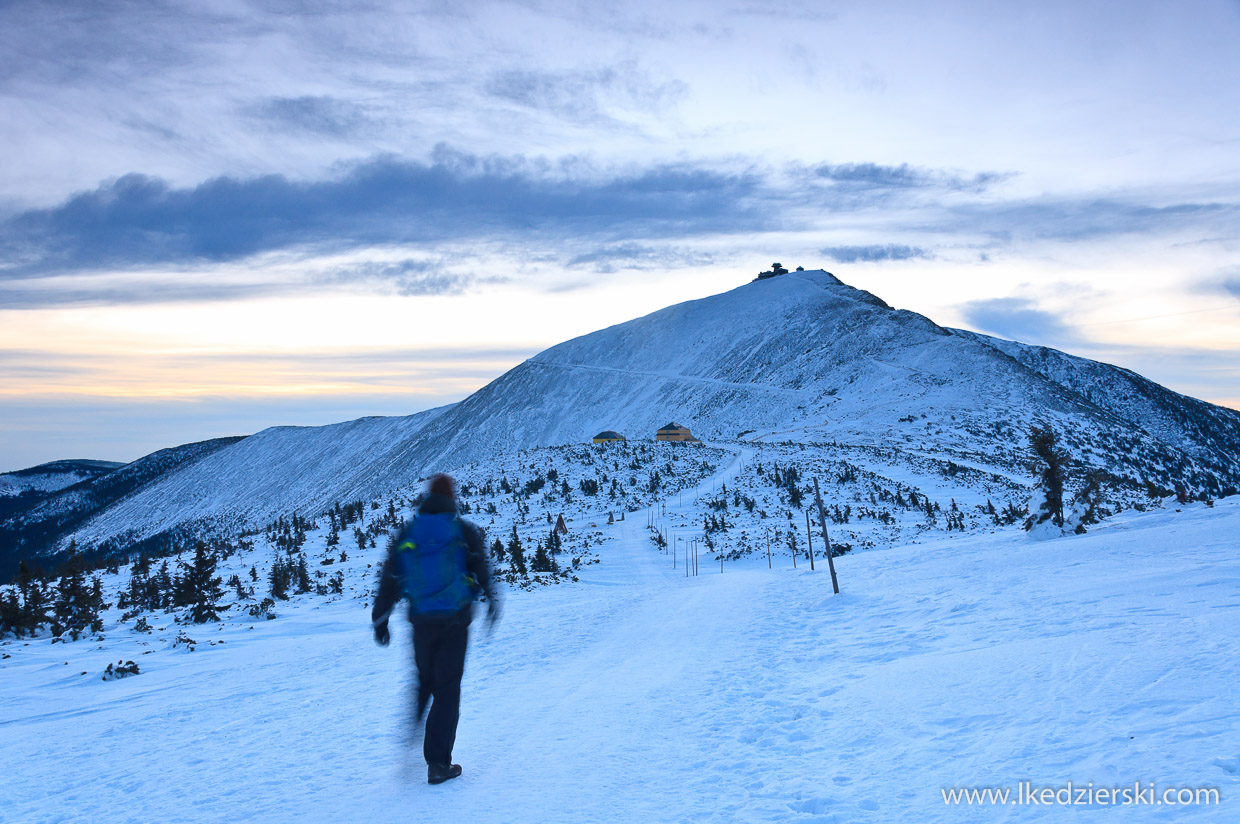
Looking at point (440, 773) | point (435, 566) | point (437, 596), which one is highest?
point (435, 566)

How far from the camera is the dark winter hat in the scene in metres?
5.11

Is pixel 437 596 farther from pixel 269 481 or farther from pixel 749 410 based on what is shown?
pixel 269 481

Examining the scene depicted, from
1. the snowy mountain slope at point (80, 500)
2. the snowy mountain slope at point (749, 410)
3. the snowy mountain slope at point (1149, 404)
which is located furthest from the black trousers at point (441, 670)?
the snowy mountain slope at point (80, 500)

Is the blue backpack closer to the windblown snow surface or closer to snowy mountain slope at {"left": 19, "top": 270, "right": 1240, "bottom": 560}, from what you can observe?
the windblown snow surface

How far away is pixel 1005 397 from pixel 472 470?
A: 5505 cm

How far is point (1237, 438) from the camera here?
98188 millimetres

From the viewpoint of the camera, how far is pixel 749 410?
87.5 m

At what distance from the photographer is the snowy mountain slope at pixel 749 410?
65125mm

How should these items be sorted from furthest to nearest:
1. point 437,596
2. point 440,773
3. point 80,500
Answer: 1. point 80,500
2. point 437,596
3. point 440,773

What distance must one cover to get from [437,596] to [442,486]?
2.58 feet

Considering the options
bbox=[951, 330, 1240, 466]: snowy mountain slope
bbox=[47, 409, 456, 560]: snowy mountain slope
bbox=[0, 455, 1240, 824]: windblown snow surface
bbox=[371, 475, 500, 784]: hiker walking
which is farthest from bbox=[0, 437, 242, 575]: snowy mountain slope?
bbox=[951, 330, 1240, 466]: snowy mountain slope

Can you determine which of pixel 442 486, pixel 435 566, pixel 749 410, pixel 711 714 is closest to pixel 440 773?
pixel 435 566

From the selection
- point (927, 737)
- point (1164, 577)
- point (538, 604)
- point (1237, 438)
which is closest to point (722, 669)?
point (927, 737)

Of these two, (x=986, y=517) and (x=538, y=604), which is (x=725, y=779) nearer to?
(x=538, y=604)
